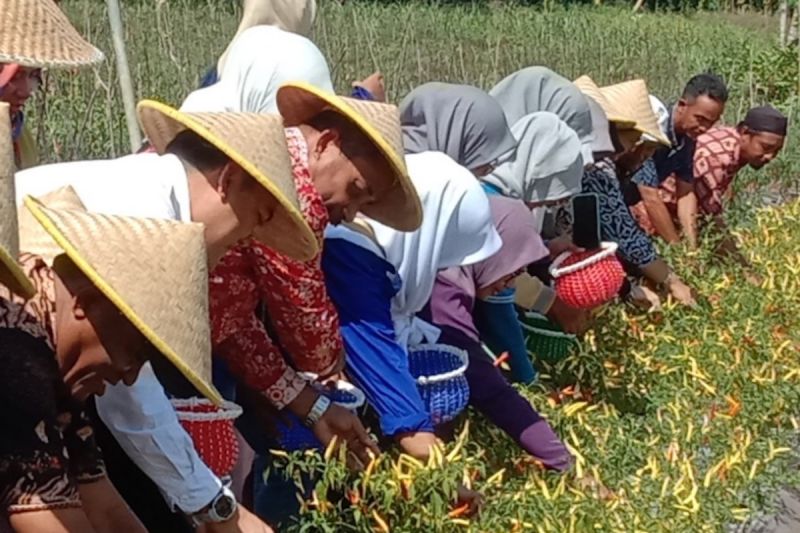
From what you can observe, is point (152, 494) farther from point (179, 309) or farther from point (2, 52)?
point (2, 52)

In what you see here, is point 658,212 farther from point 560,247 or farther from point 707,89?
point 560,247

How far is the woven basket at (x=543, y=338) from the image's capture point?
168 inches

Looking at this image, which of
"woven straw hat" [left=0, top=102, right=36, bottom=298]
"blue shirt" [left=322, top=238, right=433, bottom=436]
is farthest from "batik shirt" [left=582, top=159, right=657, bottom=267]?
"woven straw hat" [left=0, top=102, right=36, bottom=298]

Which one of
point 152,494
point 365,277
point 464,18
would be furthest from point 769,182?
point 152,494

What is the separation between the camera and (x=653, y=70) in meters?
10.5

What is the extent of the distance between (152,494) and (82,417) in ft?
1.57

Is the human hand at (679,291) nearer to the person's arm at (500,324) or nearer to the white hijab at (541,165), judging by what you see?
the white hijab at (541,165)

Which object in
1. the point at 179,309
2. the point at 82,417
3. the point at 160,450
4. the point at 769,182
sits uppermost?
the point at 179,309

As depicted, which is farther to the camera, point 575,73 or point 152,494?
point 575,73

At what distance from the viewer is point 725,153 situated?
6.23 m

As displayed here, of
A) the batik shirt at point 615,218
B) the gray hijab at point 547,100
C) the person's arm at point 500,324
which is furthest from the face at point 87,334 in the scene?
the batik shirt at point 615,218

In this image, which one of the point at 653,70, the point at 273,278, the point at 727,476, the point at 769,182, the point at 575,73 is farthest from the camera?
the point at 653,70

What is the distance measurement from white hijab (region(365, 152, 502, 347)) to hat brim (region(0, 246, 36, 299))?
1345 mm

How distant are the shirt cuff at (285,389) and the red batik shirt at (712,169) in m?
3.56
